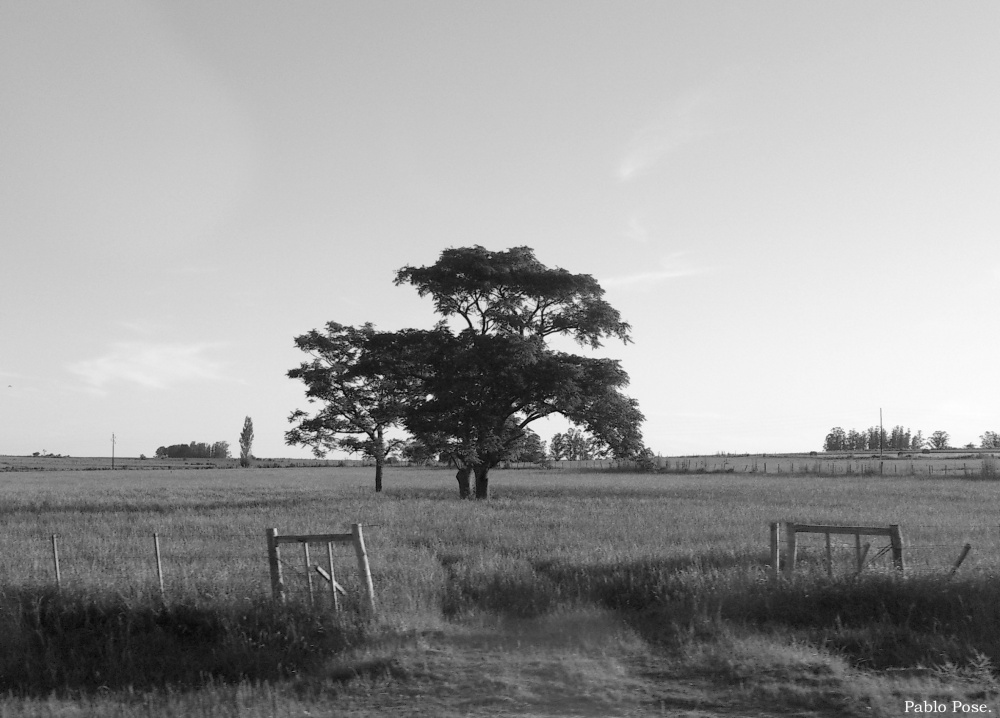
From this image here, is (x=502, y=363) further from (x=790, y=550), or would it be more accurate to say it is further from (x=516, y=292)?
(x=790, y=550)

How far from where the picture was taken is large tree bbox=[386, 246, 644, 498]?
3994 cm

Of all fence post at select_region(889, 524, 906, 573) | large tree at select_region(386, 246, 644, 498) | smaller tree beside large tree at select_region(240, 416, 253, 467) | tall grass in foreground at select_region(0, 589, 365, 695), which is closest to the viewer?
tall grass in foreground at select_region(0, 589, 365, 695)

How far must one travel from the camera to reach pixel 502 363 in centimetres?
3962

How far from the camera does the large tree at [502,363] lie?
131 ft

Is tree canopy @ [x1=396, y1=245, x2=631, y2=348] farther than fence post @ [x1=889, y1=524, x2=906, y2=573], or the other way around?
tree canopy @ [x1=396, y1=245, x2=631, y2=348]

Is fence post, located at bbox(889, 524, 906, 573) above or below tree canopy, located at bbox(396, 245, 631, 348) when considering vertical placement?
below

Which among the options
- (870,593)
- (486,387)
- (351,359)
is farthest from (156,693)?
(351,359)

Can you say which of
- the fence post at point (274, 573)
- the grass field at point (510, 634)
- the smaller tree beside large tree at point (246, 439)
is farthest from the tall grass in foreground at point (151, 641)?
the smaller tree beside large tree at point (246, 439)

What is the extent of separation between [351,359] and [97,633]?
4326cm

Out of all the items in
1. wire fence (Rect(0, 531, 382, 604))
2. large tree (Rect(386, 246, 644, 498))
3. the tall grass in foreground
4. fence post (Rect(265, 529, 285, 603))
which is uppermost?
large tree (Rect(386, 246, 644, 498))

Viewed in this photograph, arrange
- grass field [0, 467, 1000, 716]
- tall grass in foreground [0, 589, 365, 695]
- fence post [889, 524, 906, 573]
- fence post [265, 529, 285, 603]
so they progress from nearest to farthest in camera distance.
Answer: grass field [0, 467, 1000, 716] < tall grass in foreground [0, 589, 365, 695] < fence post [265, 529, 285, 603] < fence post [889, 524, 906, 573]

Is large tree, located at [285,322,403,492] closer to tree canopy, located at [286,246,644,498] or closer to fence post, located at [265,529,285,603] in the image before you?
tree canopy, located at [286,246,644,498]

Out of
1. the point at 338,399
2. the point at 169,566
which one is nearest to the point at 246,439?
the point at 338,399

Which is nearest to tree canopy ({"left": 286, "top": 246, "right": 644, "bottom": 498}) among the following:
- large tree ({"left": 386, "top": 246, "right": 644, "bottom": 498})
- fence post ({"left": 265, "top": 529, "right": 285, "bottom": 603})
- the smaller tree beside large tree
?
large tree ({"left": 386, "top": 246, "right": 644, "bottom": 498})
